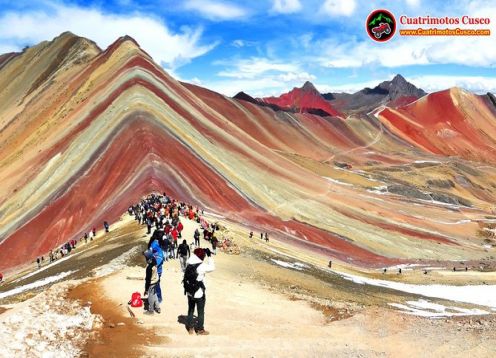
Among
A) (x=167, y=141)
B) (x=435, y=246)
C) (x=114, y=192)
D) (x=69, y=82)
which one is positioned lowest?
(x=435, y=246)

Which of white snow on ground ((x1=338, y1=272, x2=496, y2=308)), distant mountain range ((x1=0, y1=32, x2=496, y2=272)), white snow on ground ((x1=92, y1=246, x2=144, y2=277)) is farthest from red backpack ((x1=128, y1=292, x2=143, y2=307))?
distant mountain range ((x1=0, y1=32, x2=496, y2=272))

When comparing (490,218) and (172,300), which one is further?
(490,218)

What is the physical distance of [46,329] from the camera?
40.1 feet

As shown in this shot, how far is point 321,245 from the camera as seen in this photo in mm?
58719

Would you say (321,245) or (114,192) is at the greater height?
(114,192)

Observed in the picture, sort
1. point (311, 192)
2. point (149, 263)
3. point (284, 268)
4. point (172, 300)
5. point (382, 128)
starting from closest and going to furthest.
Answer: point (149, 263) → point (172, 300) → point (284, 268) → point (311, 192) → point (382, 128)

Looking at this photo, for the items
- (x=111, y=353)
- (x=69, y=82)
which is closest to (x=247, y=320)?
(x=111, y=353)

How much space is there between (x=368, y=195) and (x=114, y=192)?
194 ft

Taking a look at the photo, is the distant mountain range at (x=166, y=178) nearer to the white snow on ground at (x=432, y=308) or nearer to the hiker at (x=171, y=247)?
the white snow on ground at (x=432, y=308)

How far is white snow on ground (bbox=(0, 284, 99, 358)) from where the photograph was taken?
11095 mm

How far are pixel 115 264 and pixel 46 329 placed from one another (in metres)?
10.4

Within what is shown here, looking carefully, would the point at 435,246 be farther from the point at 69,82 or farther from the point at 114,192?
the point at 69,82

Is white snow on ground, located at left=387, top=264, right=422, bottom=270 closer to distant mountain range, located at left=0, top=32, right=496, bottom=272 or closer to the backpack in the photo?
distant mountain range, located at left=0, top=32, right=496, bottom=272

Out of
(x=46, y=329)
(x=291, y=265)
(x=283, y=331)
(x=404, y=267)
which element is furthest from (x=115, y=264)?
(x=404, y=267)
